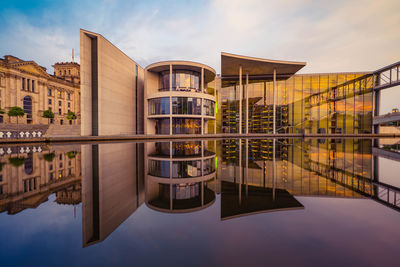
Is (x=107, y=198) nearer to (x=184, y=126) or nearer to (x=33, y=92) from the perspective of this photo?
(x=184, y=126)

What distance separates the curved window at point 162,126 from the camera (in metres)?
32.9

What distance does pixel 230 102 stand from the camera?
143ft

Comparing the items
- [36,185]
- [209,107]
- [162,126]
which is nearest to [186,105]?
[209,107]

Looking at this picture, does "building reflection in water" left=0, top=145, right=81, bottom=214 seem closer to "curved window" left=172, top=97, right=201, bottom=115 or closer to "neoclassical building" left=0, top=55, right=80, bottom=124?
"curved window" left=172, top=97, right=201, bottom=115

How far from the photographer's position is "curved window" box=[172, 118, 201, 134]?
32375 millimetres

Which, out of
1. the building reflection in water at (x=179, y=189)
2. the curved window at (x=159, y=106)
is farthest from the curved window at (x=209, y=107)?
the building reflection in water at (x=179, y=189)

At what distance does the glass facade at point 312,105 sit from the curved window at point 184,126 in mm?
12581

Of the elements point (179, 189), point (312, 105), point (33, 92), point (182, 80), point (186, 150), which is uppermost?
point (33, 92)

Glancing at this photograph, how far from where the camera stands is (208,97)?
110 ft

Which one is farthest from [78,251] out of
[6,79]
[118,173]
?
[6,79]

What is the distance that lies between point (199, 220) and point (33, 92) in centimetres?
6924

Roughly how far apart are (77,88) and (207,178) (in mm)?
77710

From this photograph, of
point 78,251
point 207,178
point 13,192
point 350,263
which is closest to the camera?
point 350,263

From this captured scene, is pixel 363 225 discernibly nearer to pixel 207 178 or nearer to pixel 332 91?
pixel 207 178
